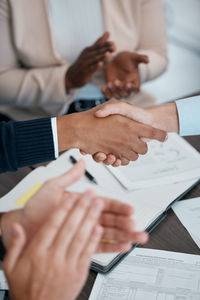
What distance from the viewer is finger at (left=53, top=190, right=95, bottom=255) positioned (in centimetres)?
51

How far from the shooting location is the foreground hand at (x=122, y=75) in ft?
4.77

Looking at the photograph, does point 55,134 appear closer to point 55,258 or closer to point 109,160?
point 109,160

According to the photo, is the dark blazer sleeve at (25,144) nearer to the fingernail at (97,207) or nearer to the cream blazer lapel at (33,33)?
the fingernail at (97,207)

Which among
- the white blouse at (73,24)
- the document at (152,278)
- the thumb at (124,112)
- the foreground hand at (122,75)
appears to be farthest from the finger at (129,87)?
the document at (152,278)

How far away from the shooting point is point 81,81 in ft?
4.58

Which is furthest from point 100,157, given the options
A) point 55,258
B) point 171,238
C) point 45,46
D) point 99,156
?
point 45,46

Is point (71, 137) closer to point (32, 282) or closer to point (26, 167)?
point (26, 167)

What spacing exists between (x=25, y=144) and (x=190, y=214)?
0.49 metres

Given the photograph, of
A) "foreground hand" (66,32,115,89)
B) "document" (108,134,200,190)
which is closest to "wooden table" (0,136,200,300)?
"document" (108,134,200,190)

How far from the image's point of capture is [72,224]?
0.52 m

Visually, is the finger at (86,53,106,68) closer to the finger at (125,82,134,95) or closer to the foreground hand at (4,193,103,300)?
the finger at (125,82,134,95)

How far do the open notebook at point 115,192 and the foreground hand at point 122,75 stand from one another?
524 mm

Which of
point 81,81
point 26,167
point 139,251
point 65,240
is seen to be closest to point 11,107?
point 81,81

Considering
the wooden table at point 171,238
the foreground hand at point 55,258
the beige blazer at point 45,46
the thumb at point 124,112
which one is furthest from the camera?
the beige blazer at point 45,46
